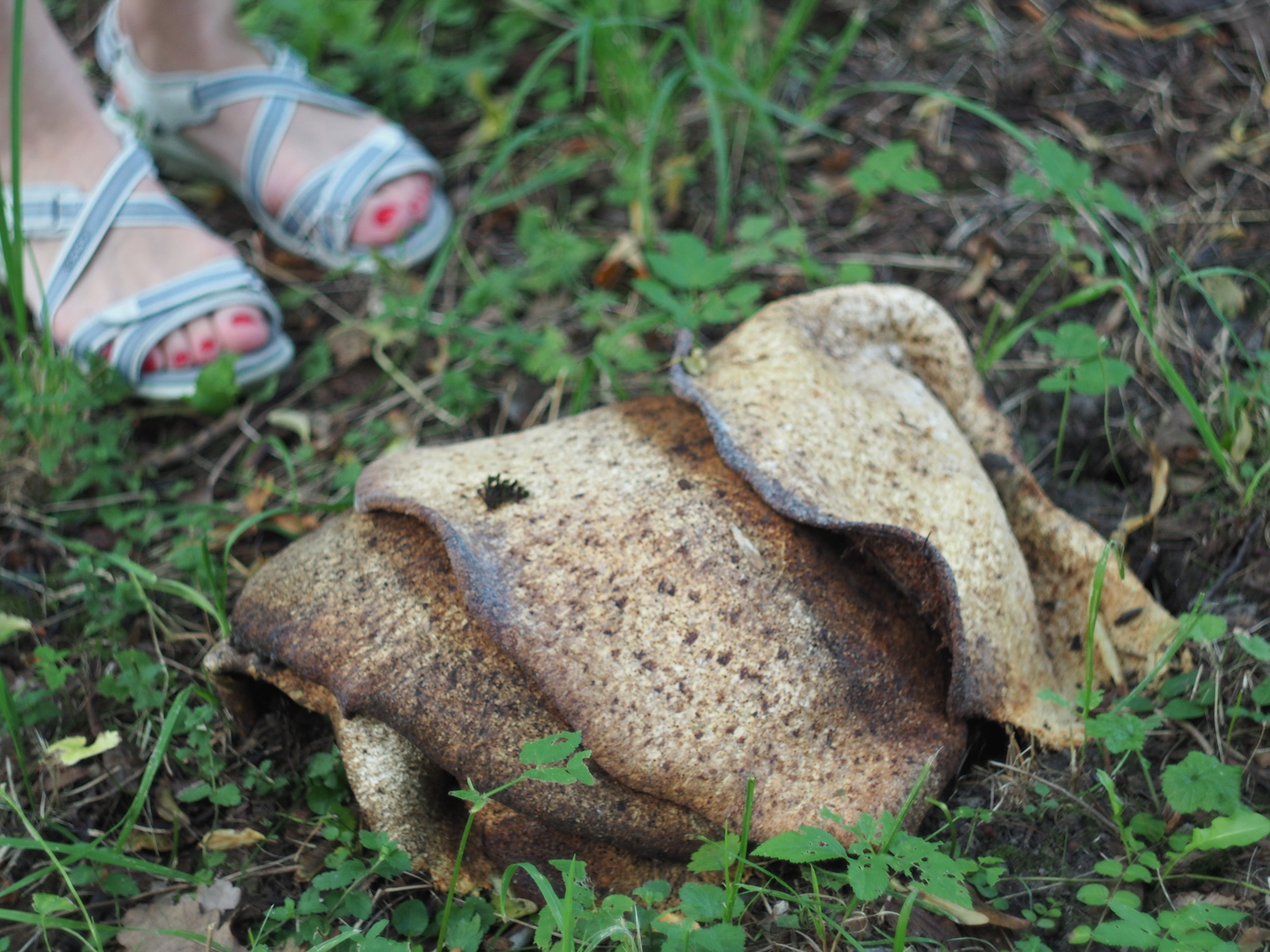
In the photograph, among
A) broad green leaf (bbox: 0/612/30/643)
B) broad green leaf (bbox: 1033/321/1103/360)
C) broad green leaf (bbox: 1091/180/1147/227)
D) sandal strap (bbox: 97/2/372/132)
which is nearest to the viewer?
broad green leaf (bbox: 0/612/30/643)

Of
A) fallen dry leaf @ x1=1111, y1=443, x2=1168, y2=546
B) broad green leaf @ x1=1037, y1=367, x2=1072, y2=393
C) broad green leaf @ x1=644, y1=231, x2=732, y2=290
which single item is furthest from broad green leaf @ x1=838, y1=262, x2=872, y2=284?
fallen dry leaf @ x1=1111, y1=443, x2=1168, y2=546

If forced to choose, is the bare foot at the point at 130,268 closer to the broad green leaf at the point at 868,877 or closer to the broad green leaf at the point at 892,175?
the broad green leaf at the point at 892,175

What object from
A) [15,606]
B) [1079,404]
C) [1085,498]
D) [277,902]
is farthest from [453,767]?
[1079,404]

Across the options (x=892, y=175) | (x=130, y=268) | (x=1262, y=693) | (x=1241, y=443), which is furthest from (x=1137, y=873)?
(x=130, y=268)

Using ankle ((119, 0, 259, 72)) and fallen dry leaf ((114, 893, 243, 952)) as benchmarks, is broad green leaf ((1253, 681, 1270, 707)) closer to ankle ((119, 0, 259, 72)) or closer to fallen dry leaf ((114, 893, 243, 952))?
fallen dry leaf ((114, 893, 243, 952))

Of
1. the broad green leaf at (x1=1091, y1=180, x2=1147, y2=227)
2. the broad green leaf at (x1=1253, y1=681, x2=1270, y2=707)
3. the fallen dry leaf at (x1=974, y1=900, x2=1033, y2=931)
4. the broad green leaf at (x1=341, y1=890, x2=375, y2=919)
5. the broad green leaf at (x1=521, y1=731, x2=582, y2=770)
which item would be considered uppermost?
the broad green leaf at (x1=1091, y1=180, x2=1147, y2=227)

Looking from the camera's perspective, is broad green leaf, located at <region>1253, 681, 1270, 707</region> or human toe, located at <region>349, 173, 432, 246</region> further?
human toe, located at <region>349, 173, 432, 246</region>

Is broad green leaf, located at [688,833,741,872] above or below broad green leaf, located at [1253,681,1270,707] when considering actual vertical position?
above

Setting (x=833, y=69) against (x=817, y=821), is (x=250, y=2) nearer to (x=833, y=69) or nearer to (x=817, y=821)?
(x=833, y=69)
